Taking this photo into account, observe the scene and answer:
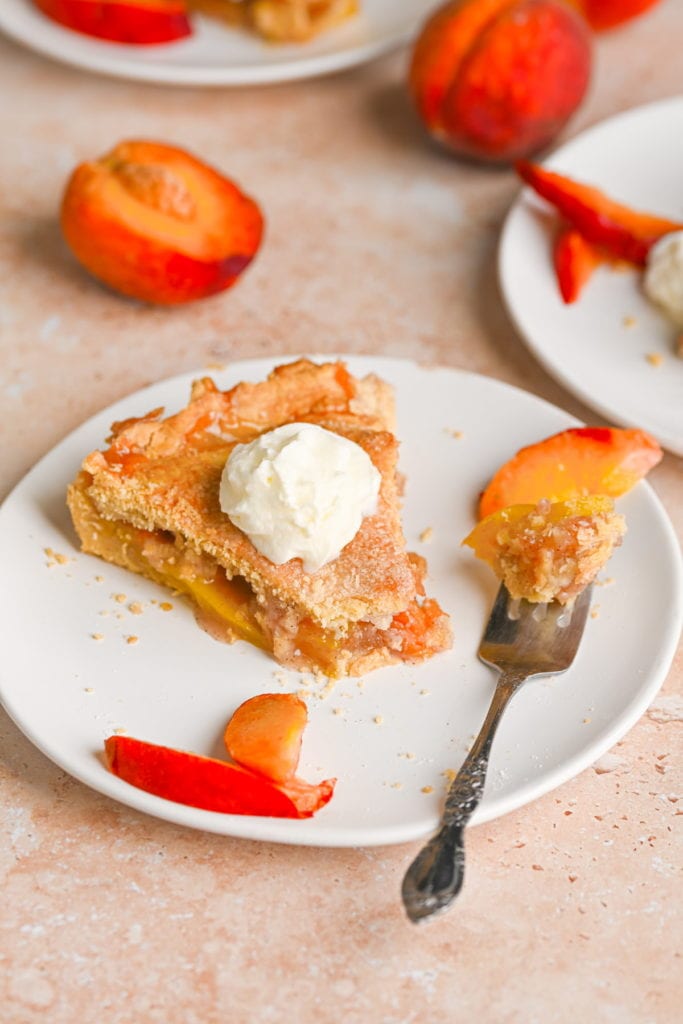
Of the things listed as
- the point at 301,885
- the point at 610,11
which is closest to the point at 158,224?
the point at 301,885

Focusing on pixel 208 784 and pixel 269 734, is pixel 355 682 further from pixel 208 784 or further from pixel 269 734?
pixel 208 784

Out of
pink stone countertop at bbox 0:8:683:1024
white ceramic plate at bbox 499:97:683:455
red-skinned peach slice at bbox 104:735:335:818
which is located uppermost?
white ceramic plate at bbox 499:97:683:455

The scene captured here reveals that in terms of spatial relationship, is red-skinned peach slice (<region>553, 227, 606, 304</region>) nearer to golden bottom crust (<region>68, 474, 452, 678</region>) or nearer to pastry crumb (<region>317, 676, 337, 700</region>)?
golden bottom crust (<region>68, 474, 452, 678</region>)

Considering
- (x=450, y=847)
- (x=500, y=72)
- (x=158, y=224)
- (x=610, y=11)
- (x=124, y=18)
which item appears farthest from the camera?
(x=610, y=11)

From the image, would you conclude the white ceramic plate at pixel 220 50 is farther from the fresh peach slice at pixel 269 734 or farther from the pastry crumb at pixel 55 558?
the fresh peach slice at pixel 269 734

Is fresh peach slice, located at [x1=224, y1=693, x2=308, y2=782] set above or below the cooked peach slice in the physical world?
below

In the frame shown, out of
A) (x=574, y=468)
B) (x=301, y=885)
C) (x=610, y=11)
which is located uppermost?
(x=610, y=11)

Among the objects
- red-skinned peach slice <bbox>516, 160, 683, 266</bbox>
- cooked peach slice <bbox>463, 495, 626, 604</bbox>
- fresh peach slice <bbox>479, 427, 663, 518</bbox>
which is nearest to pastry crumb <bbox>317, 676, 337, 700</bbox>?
cooked peach slice <bbox>463, 495, 626, 604</bbox>
